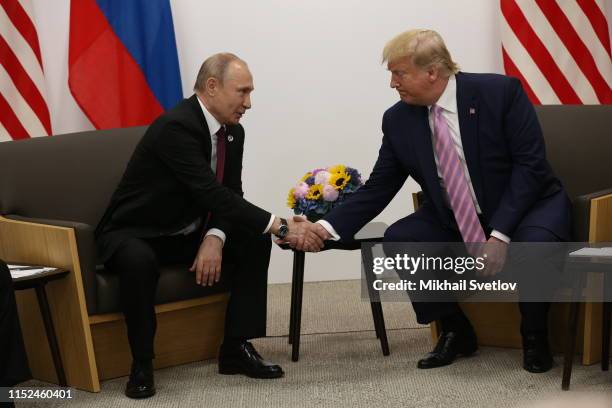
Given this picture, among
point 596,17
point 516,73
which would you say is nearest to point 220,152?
point 516,73

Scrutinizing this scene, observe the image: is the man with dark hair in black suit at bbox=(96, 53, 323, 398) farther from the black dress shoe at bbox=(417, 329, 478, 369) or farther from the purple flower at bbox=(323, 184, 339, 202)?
the black dress shoe at bbox=(417, 329, 478, 369)

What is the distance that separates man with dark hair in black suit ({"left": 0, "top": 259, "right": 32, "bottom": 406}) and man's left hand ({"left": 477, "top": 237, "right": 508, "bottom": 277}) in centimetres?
177

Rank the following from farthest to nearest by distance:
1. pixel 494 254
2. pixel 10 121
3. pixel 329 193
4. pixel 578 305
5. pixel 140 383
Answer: pixel 10 121
pixel 329 193
pixel 494 254
pixel 140 383
pixel 578 305

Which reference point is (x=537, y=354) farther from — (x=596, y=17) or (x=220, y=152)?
(x=596, y=17)

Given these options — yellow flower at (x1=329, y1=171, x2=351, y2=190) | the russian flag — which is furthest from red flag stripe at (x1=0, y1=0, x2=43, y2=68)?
yellow flower at (x1=329, y1=171, x2=351, y2=190)

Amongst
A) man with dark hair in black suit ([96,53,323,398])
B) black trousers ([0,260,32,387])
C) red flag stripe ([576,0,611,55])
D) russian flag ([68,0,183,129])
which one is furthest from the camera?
red flag stripe ([576,0,611,55])

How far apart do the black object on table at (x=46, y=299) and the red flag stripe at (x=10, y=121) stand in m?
1.45

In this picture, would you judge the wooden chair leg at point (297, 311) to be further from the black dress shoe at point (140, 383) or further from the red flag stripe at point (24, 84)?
the red flag stripe at point (24, 84)

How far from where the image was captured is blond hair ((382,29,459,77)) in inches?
147

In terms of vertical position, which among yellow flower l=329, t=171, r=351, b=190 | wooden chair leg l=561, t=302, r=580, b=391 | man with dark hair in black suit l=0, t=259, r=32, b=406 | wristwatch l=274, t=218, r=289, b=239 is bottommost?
wooden chair leg l=561, t=302, r=580, b=391

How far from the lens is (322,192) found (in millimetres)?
3984

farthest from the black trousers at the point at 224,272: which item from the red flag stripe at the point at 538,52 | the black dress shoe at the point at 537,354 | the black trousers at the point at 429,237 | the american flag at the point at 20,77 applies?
the red flag stripe at the point at 538,52

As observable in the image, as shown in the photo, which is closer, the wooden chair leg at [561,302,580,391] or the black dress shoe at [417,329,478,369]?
the wooden chair leg at [561,302,580,391]

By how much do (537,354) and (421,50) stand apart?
128 centimetres
